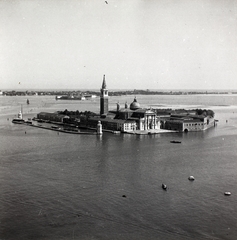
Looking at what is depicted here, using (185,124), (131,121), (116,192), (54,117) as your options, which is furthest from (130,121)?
(116,192)

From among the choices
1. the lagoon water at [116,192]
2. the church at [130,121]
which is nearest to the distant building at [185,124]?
the church at [130,121]

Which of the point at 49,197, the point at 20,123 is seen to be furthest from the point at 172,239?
the point at 20,123

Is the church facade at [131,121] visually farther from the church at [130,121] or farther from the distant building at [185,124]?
the distant building at [185,124]

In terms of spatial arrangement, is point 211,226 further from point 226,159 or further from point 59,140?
point 59,140

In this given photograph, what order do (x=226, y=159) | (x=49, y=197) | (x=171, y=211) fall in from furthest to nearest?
(x=226, y=159)
(x=49, y=197)
(x=171, y=211)

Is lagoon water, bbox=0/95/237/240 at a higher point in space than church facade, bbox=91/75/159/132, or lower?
lower

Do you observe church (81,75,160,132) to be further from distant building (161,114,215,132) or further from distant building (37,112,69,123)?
distant building (37,112,69,123)

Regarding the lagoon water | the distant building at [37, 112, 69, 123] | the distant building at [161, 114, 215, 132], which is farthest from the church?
the lagoon water

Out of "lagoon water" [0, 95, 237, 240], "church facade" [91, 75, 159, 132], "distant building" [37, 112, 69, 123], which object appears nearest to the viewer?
"lagoon water" [0, 95, 237, 240]
